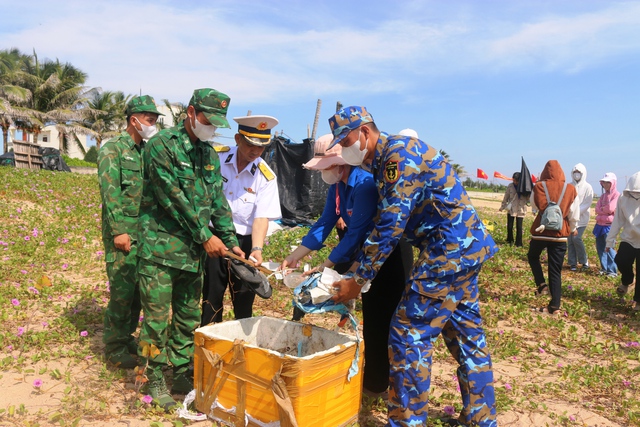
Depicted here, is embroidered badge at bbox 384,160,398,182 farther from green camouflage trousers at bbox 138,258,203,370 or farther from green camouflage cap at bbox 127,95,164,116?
green camouflage cap at bbox 127,95,164,116

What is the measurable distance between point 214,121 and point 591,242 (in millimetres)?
12211

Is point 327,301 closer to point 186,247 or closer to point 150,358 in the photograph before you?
point 186,247

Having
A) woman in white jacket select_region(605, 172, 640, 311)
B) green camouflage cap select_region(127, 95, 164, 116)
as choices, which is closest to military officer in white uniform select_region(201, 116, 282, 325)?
green camouflage cap select_region(127, 95, 164, 116)

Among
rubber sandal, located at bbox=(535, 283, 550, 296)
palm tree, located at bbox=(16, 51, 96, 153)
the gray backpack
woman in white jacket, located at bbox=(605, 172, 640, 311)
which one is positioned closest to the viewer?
the gray backpack

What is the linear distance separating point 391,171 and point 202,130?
1204 mm

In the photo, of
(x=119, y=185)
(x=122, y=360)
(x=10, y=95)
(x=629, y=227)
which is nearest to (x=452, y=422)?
(x=122, y=360)

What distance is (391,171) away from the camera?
2531mm

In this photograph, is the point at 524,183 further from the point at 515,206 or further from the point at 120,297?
the point at 120,297

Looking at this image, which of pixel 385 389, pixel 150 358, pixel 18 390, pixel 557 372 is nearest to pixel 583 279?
pixel 557 372

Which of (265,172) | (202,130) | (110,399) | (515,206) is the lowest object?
(110,399)

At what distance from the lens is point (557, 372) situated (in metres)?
4.27

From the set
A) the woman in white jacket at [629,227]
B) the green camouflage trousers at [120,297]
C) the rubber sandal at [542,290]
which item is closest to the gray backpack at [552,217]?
the woman in white jacket at [629,227]

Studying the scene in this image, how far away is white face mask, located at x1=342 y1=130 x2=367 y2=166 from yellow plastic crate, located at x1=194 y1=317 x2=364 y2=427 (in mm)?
991

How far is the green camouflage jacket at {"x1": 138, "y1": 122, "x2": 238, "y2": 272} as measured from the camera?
297 centimetres
